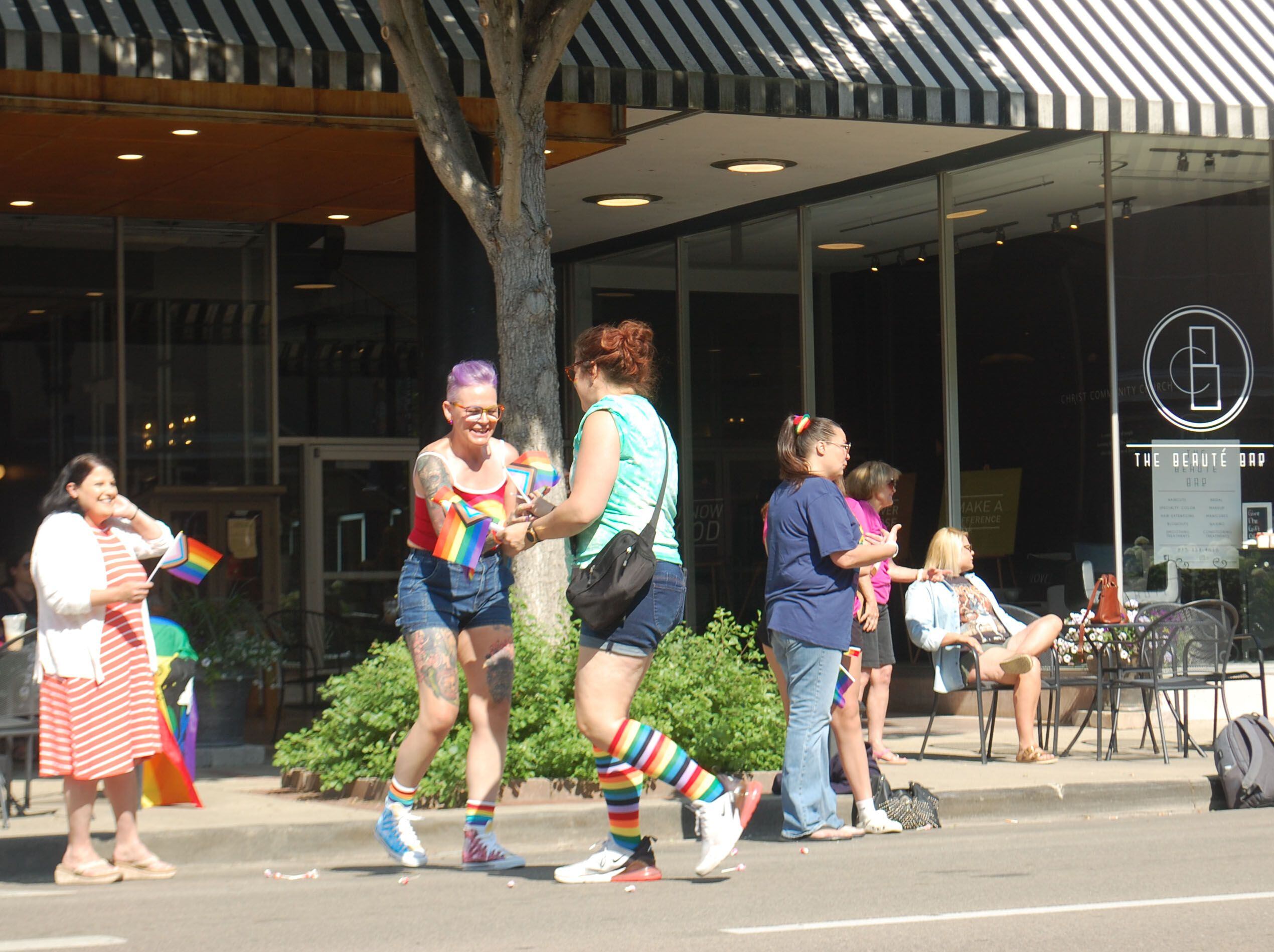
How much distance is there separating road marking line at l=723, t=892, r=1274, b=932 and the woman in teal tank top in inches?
25.2

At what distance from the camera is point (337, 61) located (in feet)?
31.6

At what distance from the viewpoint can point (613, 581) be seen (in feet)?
19.9

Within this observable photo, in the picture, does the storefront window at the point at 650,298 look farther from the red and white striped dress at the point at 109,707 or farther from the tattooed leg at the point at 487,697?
the red and white striped dress at the point at 109,707

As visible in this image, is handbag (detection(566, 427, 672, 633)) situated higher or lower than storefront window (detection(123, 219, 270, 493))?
lower

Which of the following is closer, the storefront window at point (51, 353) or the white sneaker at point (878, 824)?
the white sneaker at point (878, 824)

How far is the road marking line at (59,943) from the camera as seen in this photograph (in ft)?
17.8

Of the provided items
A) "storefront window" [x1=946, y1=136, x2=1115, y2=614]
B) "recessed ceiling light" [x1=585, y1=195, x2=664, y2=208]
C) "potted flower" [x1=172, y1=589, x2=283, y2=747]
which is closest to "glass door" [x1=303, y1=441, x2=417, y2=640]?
"recessed ceiling light" [x1=585, y1=195, x2=664, y2=208]

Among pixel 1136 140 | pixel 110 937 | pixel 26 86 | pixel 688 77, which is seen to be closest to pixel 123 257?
pixel 26 86

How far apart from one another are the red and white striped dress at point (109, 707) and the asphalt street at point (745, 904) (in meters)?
0.51

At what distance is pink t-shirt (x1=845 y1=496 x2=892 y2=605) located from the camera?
9531mm

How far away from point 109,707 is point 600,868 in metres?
2.08

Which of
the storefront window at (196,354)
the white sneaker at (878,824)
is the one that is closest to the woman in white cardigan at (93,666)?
the white sneaker at (878,824)

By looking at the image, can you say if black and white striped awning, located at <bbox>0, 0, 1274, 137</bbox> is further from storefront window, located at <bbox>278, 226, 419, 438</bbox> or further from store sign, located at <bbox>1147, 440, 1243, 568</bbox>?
storefront window, located at <bbox>278, 226, 419, 438</bbox>

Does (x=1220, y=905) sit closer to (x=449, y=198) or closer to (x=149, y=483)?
(x=449, y=198)
